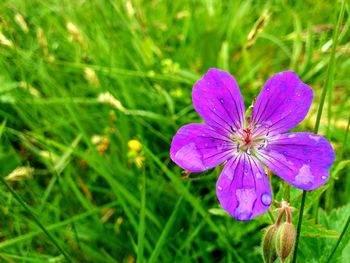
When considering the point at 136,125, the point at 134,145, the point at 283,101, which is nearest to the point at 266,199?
the point at 283,101

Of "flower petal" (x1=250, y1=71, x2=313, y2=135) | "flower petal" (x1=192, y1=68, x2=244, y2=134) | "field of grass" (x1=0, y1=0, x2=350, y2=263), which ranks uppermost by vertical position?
"flower petal" (x1=192, y1=68, x2=244, y2=134)

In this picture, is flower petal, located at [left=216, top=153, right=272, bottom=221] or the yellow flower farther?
the yellow flower

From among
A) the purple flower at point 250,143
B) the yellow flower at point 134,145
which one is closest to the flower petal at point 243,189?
the purple flower at point 250,143

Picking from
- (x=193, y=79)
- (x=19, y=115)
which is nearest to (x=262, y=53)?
(x=193, y=79)

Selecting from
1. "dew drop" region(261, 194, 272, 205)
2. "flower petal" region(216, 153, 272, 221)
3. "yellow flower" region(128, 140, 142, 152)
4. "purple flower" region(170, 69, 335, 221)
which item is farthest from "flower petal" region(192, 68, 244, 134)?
"yellow flower" region(128, 140, 142, 152)

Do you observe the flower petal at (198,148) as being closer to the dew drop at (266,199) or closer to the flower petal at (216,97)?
the flower petal at (216,97)

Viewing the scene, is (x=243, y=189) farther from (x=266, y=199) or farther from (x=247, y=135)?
(x=247, y=135)

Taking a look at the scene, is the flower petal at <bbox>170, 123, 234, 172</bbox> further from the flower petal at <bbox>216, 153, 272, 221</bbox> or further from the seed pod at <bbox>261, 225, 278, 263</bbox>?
the seed pod at <bbox>261, 225, 278, 263</bbox>
